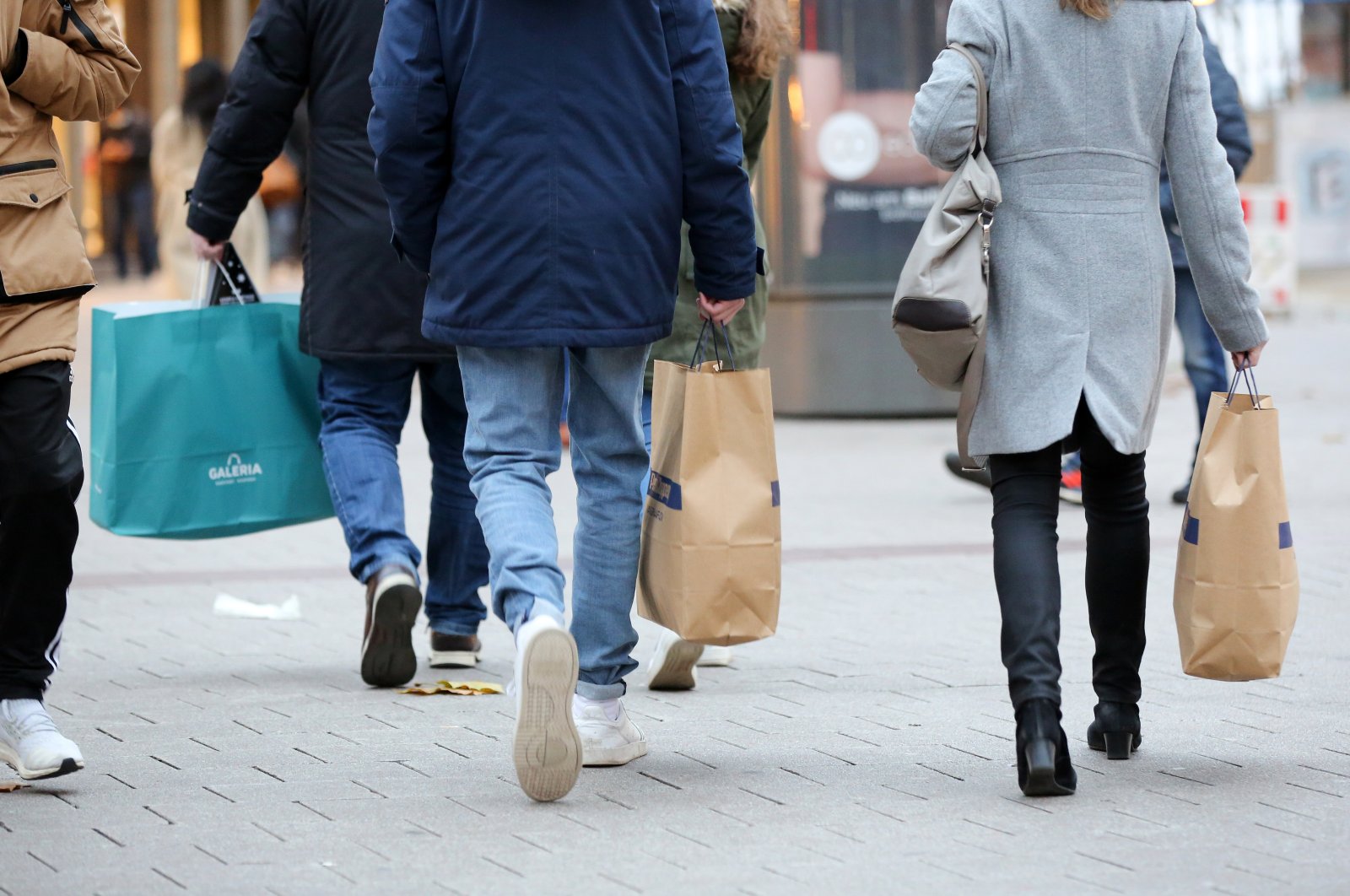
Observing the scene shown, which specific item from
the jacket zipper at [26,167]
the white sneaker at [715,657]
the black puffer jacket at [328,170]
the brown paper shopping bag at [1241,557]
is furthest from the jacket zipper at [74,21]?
the brown paper shopping bag at [1241,557]

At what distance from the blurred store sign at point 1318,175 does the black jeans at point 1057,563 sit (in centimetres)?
1990

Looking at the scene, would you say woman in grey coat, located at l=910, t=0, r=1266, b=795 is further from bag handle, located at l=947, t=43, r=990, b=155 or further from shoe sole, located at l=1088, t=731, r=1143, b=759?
shoe sole, located at l=1088, t=731, r=1143, b=759

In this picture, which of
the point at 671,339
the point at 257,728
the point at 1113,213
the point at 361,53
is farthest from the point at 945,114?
the point at 257,728

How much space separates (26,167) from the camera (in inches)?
151

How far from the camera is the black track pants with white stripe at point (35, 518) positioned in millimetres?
3768

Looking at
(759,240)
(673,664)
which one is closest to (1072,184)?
(759,240)

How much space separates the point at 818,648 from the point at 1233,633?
5.42 feet

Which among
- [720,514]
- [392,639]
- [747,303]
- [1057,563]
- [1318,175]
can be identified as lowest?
[392,639]

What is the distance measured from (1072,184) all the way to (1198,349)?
4.20 meters

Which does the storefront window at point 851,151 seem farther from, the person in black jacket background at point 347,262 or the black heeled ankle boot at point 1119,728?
the black heeled ankle boot at point 1119,728

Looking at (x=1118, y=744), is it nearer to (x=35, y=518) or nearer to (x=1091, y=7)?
(x=1091, y=7)

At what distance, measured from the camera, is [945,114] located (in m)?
3.75

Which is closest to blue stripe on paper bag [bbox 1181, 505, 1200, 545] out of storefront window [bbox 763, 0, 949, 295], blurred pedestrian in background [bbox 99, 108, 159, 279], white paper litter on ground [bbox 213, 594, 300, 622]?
white paper litter on ground [bbox 213, 594, 300, 622]

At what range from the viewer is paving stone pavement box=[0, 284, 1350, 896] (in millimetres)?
3324
